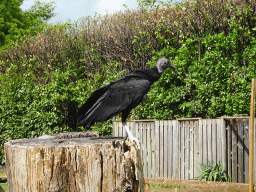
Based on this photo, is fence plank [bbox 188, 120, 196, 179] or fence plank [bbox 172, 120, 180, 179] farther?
fence plank [bbox 172, 120, 180, 179]

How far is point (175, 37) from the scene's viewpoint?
10438 millimetres

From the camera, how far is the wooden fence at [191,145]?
7035 millimetres

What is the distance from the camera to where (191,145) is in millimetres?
7848

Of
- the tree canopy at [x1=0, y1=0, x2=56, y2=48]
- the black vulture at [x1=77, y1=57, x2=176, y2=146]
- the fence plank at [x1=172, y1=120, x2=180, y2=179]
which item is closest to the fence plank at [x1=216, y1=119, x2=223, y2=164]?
the fence plank at [x1=172, y1=120, x2=180, y2=179]

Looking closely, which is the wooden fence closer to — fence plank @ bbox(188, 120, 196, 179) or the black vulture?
fence plank @ bbox(188, 120, 196, 179)

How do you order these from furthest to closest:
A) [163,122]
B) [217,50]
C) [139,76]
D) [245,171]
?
[217,50]
[163,122]
[245,171]
[139,76]

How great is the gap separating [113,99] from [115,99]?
0.10 feet

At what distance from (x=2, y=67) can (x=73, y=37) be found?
4141 mm

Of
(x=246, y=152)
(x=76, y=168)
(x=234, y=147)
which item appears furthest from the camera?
(x=234, y=147)

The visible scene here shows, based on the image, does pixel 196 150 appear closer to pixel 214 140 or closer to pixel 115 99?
pixel 214 140

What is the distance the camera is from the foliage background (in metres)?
8.12

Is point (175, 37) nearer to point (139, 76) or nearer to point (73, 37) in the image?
point (73, 37)

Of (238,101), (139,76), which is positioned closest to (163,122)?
(238,101)

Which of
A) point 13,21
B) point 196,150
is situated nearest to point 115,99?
point 196,150
